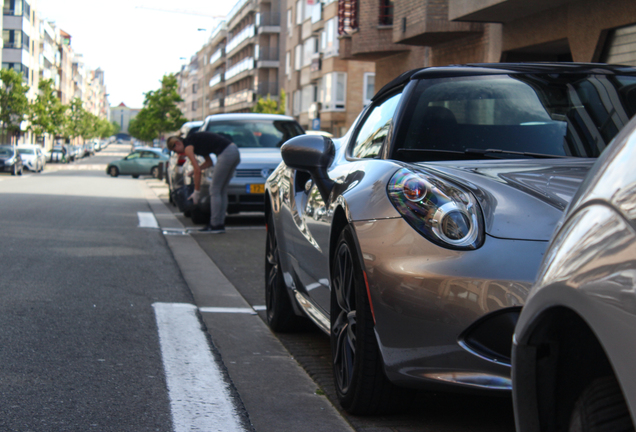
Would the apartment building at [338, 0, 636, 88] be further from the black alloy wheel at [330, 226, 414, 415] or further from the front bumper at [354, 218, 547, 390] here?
the front bumper at [354, 218, 547, 390]

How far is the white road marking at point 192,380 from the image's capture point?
3279 mm

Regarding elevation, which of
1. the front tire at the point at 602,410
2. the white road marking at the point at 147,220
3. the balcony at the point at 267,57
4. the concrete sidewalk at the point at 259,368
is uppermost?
the balcony at the point at 267,57

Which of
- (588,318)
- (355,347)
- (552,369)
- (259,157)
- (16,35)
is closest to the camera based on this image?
(588,318)

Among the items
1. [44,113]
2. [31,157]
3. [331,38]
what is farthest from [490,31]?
[44,113]

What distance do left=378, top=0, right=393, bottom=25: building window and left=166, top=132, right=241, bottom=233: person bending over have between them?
14720 millimetres

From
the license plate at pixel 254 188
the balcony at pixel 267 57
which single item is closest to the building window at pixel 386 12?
the license plate at pixel 254 188

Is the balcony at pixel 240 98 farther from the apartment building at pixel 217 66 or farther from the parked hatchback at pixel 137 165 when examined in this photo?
the parked hatchback at pixel 137 165

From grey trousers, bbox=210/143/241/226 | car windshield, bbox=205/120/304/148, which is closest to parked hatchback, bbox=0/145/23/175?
car windshield, bbox=205/120/304/148

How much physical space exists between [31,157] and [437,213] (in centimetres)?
4370

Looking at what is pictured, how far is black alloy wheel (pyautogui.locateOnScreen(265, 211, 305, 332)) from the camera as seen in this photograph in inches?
198

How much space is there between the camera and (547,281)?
160cm

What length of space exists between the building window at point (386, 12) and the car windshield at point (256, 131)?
1215cm

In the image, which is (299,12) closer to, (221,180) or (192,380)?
(221,180)

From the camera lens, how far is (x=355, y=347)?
320cm
